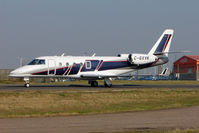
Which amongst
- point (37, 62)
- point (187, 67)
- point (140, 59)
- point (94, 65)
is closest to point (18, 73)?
point (37, 62)

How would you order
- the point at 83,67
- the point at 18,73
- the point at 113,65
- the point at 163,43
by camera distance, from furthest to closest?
1. the point at 163,43
2. the point at 113,65
3. the point at 83,67
4. the point at 18,73

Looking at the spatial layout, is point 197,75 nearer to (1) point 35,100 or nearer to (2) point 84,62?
(2) point 84,62

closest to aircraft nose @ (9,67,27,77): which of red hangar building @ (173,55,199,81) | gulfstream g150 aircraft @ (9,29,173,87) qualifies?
gulfstream g150 aircraft @ (9,29,173,87)

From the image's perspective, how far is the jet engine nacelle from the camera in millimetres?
42438

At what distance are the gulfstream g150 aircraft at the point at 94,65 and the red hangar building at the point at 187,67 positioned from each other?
59747mm

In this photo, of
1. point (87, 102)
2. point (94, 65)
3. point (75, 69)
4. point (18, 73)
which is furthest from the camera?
point (94, 65)

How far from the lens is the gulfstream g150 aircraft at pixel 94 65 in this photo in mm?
37750

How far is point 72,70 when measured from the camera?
39.2m

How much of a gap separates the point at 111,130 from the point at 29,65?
2580 centimetres

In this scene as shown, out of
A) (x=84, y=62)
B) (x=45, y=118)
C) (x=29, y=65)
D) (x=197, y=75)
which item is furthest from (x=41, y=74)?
(x=197, y=75)

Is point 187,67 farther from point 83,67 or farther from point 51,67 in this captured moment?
point 51,67

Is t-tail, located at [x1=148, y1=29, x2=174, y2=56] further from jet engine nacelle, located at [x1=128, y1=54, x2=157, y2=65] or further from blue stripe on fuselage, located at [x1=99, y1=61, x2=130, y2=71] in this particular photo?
blue stripe on fuselage, located at [x1=99, y1=61, x2=130, y2=71]

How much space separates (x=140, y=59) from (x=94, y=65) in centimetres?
610

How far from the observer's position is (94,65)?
40719mm
